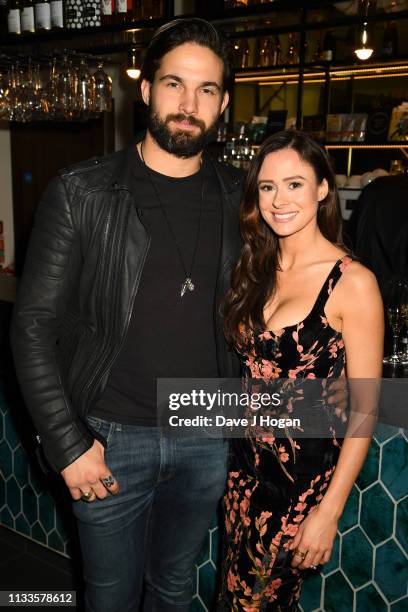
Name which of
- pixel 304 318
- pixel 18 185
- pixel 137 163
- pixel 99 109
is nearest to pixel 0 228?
pixel 18 185

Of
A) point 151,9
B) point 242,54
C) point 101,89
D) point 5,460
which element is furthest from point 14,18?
point 5,460

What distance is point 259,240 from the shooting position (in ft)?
5.62

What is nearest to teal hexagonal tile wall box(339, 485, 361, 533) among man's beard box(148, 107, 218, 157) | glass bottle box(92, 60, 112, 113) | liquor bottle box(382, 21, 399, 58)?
man's beard box(148, 107, 218, 157)

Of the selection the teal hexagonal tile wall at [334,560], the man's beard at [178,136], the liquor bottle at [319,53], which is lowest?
the teal hexagonal tile wall at [334,560]

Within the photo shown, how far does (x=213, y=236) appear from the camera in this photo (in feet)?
5.55

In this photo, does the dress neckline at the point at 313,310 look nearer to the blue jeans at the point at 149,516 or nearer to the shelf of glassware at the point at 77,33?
the blue jeans at the point at 149,516

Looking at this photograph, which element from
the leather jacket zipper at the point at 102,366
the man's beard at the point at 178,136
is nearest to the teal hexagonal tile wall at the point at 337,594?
the leather jacket zipper at the point at 102,366

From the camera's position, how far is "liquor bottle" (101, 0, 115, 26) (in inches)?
126

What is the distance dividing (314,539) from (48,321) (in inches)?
32.3

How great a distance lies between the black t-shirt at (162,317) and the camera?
161 centimetres

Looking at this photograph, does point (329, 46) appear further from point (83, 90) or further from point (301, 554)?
point (301, 554)

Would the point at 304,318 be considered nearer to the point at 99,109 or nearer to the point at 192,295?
the point at 192,295

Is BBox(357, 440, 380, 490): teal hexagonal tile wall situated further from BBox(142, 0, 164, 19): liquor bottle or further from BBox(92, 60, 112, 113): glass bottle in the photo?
BBox(92, 60, 112, 113): glass bottle

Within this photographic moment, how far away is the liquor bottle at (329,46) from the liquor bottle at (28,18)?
2.46 meters
